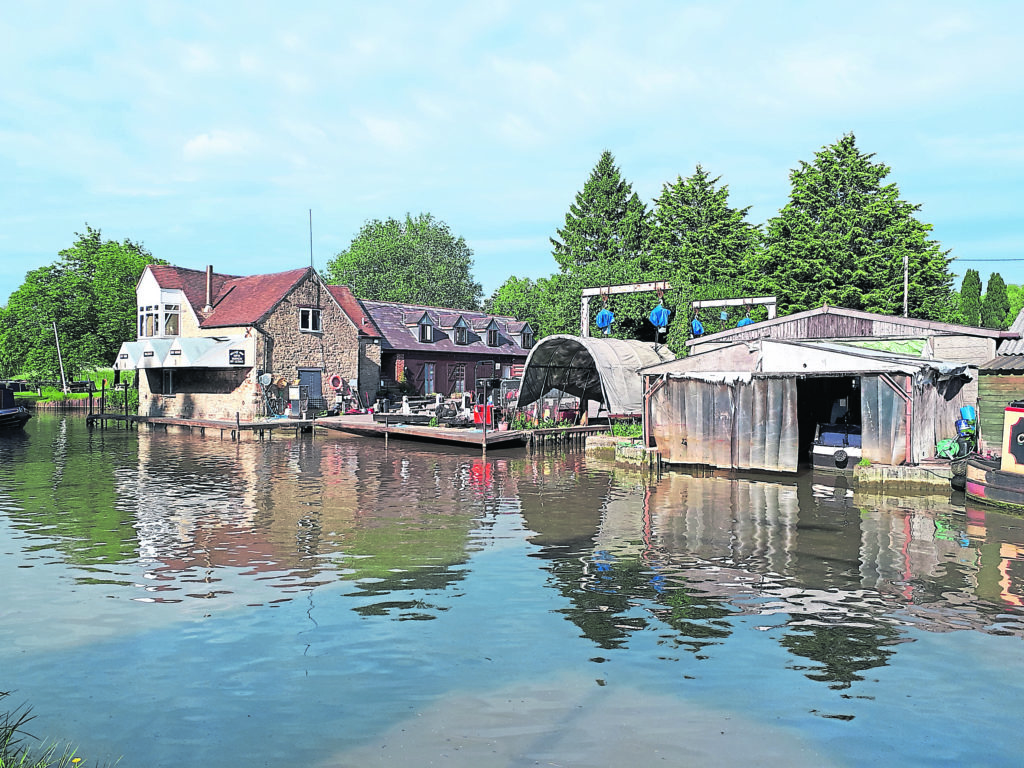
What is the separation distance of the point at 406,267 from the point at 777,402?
57.0 m

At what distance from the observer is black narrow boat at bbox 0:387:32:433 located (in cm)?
3522

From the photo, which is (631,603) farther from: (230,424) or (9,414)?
(9,414)

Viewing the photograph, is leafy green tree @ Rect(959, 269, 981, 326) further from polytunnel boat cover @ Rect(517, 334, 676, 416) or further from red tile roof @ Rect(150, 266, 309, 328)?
red tile roof @ Rect(150, 266, 309, 328)

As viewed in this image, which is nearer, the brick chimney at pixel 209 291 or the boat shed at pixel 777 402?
the boat shed at pixel 777 402

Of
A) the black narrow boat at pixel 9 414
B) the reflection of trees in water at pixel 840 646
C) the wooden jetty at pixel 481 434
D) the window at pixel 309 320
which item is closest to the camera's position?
the reflection of trees in water at pixel 840 646

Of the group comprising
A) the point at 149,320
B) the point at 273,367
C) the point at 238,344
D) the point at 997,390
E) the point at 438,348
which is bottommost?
the point at 997,390

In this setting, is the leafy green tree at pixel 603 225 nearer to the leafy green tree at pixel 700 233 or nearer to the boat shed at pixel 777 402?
the leafy green tree at pixel 700 233

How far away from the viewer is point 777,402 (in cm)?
2156

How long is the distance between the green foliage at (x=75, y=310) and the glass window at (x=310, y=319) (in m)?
24.7

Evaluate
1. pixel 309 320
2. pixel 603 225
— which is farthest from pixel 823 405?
pixel 603 225

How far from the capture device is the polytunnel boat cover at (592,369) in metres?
28.2

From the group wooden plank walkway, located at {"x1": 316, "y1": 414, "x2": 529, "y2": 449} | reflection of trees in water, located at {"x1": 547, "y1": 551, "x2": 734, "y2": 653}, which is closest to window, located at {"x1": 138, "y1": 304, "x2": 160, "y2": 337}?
wooden plank walkway, located at {"x1": 316, "y1": 414, "x2": 529, "y2": 449}

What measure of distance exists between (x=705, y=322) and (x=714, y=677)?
3308 cm

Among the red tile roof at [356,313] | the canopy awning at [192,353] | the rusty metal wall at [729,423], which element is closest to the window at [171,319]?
the canopy awning at [192,353]
